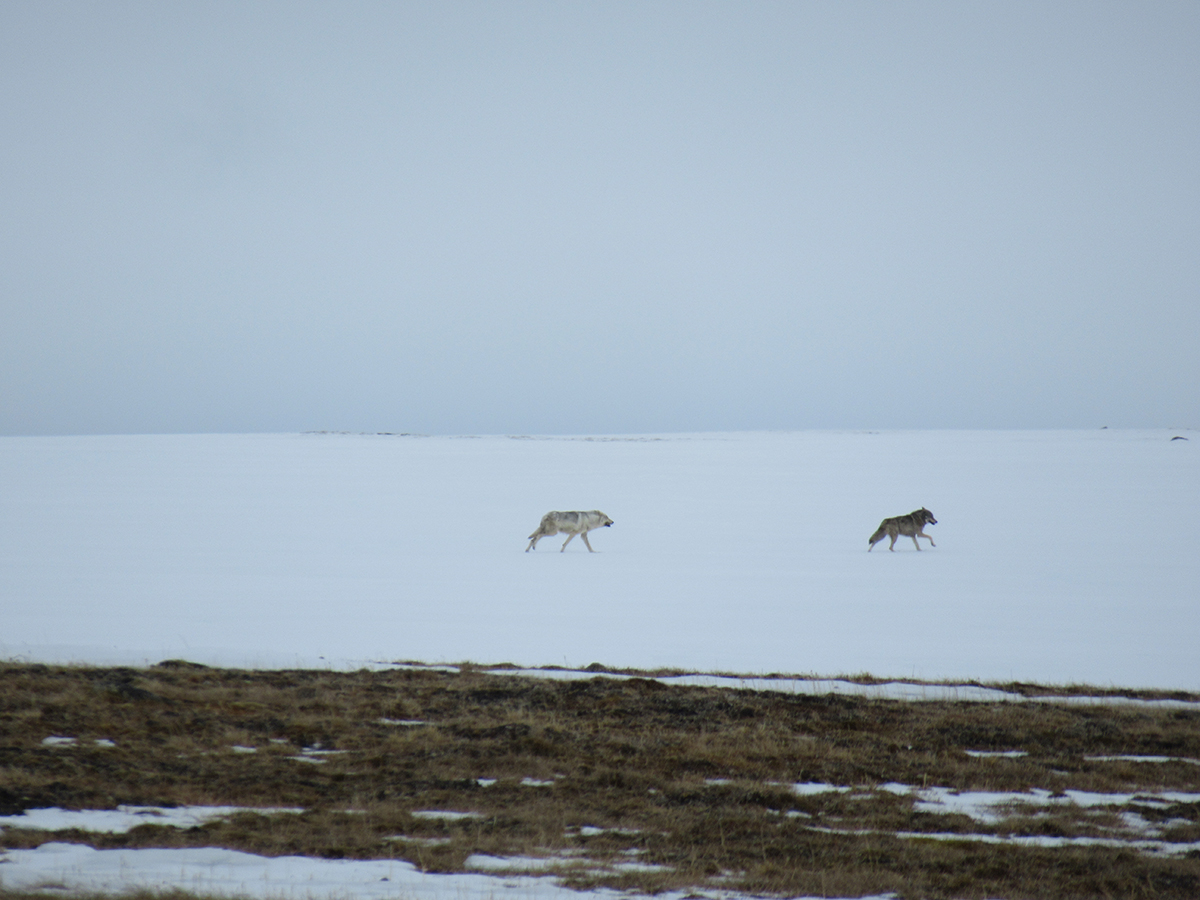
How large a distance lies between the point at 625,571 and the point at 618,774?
17063mm

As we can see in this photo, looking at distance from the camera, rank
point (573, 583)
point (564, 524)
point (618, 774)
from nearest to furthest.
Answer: point (618, 774)
point (573, 583)
point (564, 524)

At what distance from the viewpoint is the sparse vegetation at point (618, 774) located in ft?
23.2

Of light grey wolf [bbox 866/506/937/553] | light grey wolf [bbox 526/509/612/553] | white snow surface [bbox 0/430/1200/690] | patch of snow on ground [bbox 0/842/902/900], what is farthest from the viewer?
light grey wolf [bbox 526/509/612/553]

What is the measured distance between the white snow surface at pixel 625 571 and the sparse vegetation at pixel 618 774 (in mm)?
3376

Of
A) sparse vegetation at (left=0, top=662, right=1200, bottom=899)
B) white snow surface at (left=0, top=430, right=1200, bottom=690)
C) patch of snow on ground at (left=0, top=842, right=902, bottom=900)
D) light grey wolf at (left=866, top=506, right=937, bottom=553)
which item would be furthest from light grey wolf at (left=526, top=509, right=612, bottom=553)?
patch of snow on ground at (left=0, top=842, right=902, bottom=900)

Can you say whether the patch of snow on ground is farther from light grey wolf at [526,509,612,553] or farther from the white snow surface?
light grey wolf at [526,509,612,553]

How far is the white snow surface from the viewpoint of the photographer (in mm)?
17406

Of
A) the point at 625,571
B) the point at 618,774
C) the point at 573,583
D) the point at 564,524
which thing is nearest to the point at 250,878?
the point at 618,774

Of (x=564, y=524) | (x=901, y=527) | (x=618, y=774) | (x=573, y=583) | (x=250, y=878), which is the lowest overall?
(x=250, y=878)

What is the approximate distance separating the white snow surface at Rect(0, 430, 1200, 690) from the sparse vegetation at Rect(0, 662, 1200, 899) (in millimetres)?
3376

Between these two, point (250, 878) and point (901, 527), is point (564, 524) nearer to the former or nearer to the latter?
point (901, 527)

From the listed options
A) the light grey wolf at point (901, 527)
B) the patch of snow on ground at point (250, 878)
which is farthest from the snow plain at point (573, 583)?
the light grey wolf at point (901, 527)

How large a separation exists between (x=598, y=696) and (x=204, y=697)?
4765mm

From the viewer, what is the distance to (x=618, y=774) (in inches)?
368
